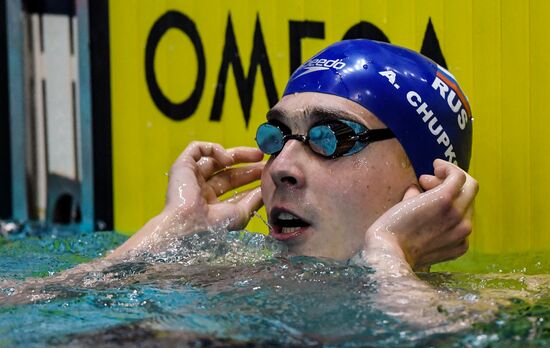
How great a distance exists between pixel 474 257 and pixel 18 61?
258 cm

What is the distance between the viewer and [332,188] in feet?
8.38

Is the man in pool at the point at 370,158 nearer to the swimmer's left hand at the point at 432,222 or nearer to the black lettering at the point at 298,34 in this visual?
the swimmer's left hand at the point at 432,222

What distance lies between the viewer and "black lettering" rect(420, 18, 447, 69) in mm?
3379

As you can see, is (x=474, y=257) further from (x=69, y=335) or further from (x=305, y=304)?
(x=69, y=335)

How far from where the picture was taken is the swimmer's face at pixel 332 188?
101 inches

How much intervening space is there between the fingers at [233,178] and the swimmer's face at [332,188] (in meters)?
0.52

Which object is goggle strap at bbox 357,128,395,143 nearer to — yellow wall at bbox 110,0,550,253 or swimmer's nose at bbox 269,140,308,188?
swimmer's nose at bbox 269,140,308,188

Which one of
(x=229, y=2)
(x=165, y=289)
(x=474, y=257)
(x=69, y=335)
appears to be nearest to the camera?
(x=69, y=335)

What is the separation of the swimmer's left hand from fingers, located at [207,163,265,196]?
721mm

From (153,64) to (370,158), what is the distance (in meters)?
1.97

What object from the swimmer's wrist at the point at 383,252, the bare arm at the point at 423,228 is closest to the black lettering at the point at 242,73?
the bare arm at the point at 423,228

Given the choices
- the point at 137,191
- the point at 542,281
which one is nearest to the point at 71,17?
the point at 137,191

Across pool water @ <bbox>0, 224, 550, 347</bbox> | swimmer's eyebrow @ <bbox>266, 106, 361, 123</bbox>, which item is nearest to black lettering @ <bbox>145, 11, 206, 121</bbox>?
pool water @ <bbox>0, 224, 550, 347</bbox>

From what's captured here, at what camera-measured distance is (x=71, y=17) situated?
15.7 feet
